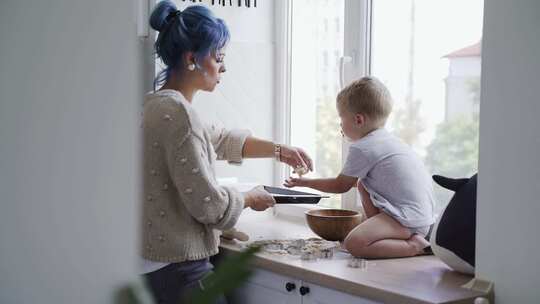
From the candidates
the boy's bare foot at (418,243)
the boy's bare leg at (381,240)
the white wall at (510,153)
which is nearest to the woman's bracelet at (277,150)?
the boy's bare leg at (381,240)

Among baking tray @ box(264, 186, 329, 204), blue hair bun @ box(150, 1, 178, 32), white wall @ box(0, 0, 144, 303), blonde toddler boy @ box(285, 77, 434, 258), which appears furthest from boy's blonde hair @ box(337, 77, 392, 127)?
white wall @ box(0, 0, 144, 303)

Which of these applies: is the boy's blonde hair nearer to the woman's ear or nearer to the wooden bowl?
the wooden bowl

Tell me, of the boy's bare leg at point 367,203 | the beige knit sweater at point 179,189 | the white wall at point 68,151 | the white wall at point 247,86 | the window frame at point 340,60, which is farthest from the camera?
the white wall at point 247,86

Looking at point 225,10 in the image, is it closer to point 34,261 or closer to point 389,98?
point 389,98

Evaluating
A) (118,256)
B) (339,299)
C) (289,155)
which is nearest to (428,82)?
(289,155)

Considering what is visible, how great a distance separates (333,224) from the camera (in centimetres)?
232

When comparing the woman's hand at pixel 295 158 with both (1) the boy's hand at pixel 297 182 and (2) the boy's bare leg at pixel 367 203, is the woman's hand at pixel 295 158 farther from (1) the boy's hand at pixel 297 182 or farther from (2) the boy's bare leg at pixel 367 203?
(2) the boy's bare leg at pixel 367 203

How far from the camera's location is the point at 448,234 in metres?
1.91

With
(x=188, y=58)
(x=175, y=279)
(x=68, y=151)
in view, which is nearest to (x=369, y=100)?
(x=188, y=58)

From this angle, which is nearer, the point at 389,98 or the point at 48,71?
the point at 48,71

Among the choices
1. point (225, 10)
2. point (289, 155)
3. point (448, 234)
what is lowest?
point (448, 234)

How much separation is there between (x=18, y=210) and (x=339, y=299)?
1.50 meters

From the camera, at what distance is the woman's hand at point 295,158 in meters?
2.39

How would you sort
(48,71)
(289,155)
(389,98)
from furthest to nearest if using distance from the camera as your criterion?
(289,155), (389,98), (48,71)
